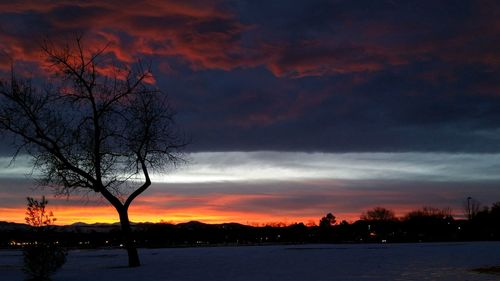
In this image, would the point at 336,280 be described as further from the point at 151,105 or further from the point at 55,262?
the point at 151,105

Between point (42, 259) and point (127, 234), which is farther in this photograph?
point (127, 234)

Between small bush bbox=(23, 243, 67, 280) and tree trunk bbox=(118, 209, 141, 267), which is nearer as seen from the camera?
small bush bbox=(23, 243, 67, 280)

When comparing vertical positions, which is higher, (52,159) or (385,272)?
(52,159)

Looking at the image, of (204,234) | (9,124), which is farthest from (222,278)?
→ (204,234)

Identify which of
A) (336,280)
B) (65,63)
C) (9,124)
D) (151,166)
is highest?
(65,63)

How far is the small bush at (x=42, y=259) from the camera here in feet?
85.8

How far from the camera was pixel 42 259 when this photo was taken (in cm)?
2628

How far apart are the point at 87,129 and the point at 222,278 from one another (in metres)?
13.2

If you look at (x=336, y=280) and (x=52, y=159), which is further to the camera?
(x=52, y=159)

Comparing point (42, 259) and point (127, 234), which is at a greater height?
point (127, 234)

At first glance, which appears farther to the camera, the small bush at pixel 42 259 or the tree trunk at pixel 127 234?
the tree trunk at pixel 127 234

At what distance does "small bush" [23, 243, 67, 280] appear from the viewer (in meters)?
26.1

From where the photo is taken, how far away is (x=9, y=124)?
32531mm

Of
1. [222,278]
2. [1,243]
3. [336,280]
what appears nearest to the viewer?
[336,280]
